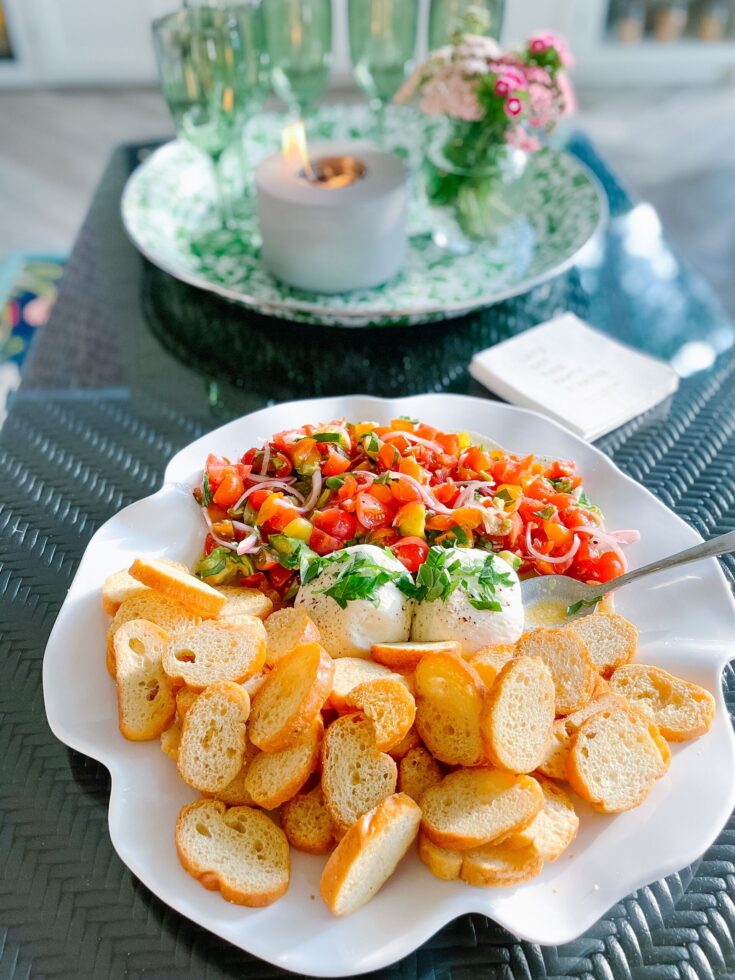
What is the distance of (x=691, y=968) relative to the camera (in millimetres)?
949

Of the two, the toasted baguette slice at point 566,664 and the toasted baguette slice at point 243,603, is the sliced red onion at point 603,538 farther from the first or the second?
the toasted baguette slice at point 243,603

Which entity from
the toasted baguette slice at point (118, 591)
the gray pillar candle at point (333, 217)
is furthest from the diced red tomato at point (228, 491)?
the gray pillar candle at point (333, 217)

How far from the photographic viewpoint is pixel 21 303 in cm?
320

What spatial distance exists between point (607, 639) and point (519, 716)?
9.1 inches

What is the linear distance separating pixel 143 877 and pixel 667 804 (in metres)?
0.58

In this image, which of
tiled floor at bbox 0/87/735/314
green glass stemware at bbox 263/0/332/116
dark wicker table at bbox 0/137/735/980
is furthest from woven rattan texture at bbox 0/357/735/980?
tiled floor at bbox 0/87/735/314

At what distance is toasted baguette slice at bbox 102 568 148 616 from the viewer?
117 centimetres

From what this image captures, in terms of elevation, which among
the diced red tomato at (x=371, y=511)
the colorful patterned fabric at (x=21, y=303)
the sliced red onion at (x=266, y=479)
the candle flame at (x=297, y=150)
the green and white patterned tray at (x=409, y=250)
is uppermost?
the candle flame at (x=297, y=150)

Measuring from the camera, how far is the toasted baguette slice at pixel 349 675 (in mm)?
1014

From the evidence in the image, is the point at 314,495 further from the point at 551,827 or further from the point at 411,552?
the point at 551,827

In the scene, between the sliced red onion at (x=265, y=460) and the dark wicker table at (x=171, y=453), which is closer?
the dark wicker table at (x=171, y=453)

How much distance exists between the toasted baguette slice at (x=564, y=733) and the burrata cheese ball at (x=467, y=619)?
0.46 ft

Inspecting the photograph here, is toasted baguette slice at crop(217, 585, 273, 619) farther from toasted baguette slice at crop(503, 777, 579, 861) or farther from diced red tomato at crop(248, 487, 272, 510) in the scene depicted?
toasted baguette slice at crop(503, 777, 579, 861)

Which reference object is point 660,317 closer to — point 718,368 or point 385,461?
point 718,368
